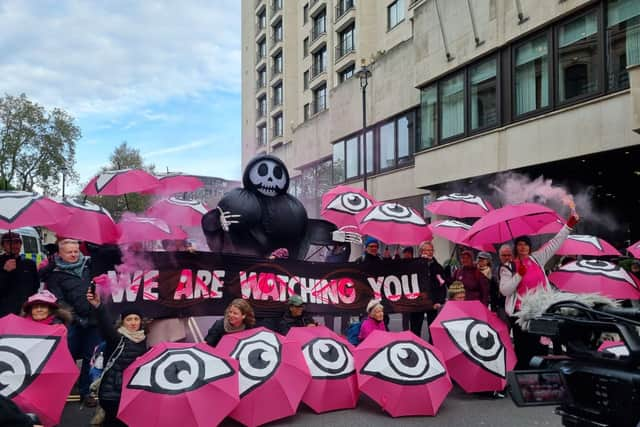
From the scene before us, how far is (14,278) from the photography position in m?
6.20

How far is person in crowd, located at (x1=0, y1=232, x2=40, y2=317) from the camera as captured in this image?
242 inches

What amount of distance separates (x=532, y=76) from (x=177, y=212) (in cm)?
981

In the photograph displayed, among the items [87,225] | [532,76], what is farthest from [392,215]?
[532,76]

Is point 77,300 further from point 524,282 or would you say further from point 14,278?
point 524,282

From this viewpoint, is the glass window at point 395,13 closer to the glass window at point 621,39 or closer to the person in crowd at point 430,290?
the glass window at point 621,39

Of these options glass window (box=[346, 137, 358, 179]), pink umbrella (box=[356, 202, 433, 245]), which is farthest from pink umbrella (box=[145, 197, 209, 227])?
glass window (box=[346, 137, 358, 179])

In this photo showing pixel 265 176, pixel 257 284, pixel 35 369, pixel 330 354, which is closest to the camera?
pixel 35 369

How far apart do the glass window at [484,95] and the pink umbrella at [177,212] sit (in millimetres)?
9646

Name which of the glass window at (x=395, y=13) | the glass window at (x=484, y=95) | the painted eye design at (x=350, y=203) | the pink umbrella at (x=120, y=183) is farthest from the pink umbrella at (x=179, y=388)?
the glass window at (x=395, y=13)

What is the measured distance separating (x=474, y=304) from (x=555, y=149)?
8365 millimetres

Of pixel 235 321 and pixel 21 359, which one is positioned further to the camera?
pixel 235 321

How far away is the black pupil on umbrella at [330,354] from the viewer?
5.45 meters

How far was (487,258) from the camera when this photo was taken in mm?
7844

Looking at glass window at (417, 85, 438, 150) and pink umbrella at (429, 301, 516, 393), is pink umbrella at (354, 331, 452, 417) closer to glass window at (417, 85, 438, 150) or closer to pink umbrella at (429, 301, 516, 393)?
pink umbrella at (429, 301, 516, 393)
